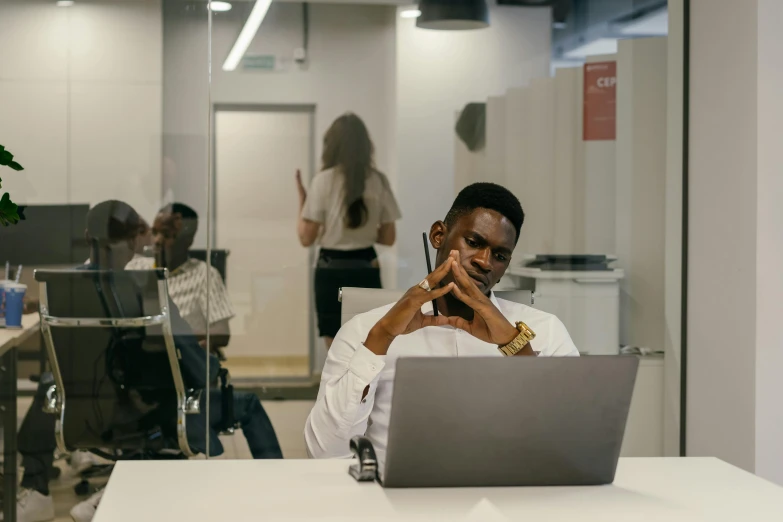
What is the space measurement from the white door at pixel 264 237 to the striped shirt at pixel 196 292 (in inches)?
1.8

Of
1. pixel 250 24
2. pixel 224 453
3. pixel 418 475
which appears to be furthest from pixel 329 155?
pixel 418 475

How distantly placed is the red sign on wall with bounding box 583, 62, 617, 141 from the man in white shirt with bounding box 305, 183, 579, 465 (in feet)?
4.78

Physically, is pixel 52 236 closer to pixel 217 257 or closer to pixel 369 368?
pixel 217 257

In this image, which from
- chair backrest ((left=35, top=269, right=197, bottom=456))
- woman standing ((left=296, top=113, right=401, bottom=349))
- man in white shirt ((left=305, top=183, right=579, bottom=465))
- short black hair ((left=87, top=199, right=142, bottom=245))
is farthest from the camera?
woman standing ((left=296, top=113, right=401, bottom=349))

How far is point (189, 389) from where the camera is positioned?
349 cm

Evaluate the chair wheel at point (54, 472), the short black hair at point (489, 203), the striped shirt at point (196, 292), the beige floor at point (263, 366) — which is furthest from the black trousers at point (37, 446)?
the short black hair at point (489, 203)

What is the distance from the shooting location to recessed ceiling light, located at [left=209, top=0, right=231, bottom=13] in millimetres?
3451

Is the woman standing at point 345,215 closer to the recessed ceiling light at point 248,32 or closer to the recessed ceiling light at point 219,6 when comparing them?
the recessed ceiling light at point 248,32

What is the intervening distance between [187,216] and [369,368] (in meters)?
1.68

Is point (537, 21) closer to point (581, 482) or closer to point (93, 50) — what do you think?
point (93, 50)

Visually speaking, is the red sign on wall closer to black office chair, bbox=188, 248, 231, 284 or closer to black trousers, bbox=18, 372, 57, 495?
black office chair, bbox=188, 248, 231, 284

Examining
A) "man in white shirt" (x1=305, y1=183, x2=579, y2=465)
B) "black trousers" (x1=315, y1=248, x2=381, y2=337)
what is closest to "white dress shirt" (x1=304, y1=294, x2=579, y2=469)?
"man in white shirt" (x1=305, y1=183, x2=579, y2=465)

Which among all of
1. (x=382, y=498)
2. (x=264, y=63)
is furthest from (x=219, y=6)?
(x=382, y=498)

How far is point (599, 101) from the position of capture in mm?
3727
